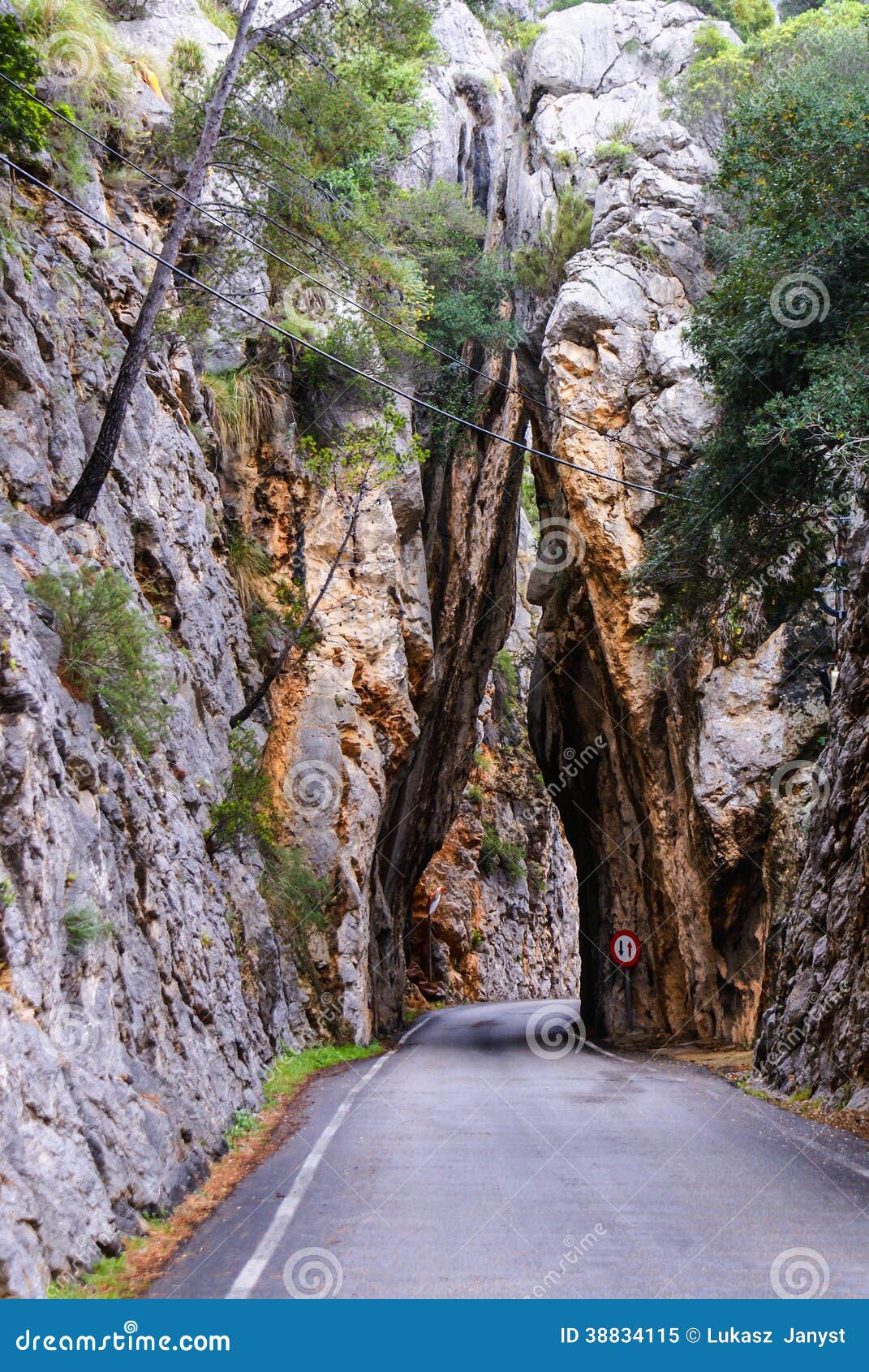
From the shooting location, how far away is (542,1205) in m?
6.97

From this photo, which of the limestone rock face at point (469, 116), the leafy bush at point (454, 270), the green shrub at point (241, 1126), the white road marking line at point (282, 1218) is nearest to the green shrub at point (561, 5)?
the limestone rock face at point (469, 116)

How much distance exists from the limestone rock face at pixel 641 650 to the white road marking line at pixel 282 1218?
11.6 metres

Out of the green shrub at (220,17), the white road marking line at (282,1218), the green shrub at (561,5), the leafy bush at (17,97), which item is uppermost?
the green shrub at (561,5)

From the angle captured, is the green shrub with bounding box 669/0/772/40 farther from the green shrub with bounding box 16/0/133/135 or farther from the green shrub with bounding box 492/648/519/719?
the green shrub with bounding box 492/648/519/719

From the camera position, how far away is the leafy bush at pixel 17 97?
453 inches

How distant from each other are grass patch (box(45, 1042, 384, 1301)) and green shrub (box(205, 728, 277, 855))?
306 cm

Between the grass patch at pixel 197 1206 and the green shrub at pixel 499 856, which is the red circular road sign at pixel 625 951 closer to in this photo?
the grass patch at pixel 197 1206

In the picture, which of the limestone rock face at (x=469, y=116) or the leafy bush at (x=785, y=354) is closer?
the leafy bush at (x=785, y=354)

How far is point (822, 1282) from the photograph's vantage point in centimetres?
512

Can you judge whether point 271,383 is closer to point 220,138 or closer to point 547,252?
point 220,138

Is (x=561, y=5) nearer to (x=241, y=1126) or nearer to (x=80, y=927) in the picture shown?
(x=241, y=1126)

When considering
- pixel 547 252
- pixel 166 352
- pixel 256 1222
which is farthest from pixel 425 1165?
pixel 547 252

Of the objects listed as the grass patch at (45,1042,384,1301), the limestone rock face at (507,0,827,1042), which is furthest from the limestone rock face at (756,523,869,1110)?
the grass patch at (45,1042,384,1301)

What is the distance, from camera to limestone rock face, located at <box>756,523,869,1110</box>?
11.2 m
